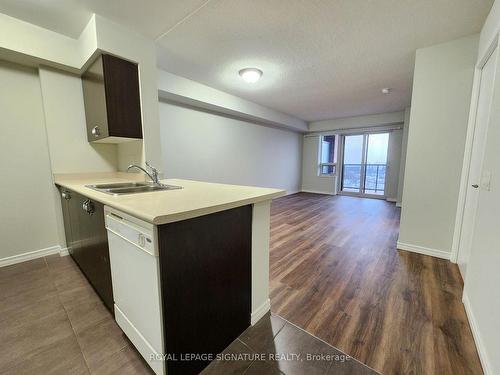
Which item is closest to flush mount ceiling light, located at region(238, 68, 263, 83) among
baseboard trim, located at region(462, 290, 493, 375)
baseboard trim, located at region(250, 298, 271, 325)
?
baseboard trim, located at region(250, 298, 271, 325)

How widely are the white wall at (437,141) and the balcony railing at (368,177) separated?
4091 mm

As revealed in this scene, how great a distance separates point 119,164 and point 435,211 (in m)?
3.90

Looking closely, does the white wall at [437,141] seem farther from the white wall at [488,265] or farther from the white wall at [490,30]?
the white wall at [488,265]

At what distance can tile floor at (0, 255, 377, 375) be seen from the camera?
3.72ft

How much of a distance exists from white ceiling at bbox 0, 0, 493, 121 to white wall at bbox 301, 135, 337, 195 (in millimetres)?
3749

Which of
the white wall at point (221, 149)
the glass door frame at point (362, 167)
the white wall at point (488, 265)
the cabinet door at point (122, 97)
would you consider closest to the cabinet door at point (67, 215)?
the cabinet door at point (122, 97)

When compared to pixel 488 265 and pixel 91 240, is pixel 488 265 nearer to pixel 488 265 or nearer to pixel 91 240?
pixel 488 265

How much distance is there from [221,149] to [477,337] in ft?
13.4

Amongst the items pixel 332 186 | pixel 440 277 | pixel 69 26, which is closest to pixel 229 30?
pixel 69 26

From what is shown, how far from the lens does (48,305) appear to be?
1.61 metres

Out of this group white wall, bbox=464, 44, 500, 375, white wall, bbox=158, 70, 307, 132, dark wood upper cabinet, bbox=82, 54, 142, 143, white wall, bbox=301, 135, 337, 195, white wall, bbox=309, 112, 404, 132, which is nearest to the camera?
white wall, bbox=464, 44, 500, 375

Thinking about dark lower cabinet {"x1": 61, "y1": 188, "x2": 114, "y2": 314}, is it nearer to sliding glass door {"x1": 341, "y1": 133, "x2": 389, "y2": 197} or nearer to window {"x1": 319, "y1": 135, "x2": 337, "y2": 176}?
window {"x1": 319, "y1": 135, "x2": 337, "y2": 176}

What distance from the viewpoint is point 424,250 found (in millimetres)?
2492

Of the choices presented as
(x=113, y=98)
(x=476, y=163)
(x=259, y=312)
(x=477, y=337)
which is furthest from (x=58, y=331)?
(x=476, y=163)
